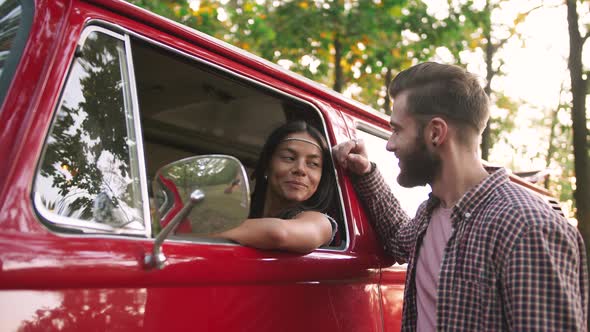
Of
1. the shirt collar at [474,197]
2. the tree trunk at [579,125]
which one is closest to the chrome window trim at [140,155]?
the shirt collar at [474,197]

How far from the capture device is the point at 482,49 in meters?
17.1

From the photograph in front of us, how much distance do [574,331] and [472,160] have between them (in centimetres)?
77

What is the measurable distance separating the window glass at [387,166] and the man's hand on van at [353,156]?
275 millimetres

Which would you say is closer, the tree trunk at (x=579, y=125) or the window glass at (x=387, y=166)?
the window glass at (x=387, y=166)

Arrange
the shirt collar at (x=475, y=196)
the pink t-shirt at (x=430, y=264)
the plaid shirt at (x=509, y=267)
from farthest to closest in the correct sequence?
the pink t-shirt at (x=430, y=264)
the shirt collar at (x=475, y=196)
the plaid shirt at (x=509, y=267)

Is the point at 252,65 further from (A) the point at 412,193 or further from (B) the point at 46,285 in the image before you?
(A) the point at 412,193

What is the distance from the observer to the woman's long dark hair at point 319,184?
8.64 ft

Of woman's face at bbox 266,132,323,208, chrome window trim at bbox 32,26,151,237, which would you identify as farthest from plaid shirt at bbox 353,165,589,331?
chrome window trim at bbox 32,26,151,237

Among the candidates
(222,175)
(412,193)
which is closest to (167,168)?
(222,175)

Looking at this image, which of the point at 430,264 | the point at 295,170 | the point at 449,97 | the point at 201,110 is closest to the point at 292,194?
the point at 295,170

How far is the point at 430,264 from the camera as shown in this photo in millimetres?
2301

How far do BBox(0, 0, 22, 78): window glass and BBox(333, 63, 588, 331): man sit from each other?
1450 millimetres

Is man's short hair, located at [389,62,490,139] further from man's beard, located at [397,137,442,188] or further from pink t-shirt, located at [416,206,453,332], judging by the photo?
pink t-shirt, located at [416,206,453,332]

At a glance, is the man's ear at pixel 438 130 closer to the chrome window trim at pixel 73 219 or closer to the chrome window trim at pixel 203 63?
the chrome window trim at pixel 203 63
